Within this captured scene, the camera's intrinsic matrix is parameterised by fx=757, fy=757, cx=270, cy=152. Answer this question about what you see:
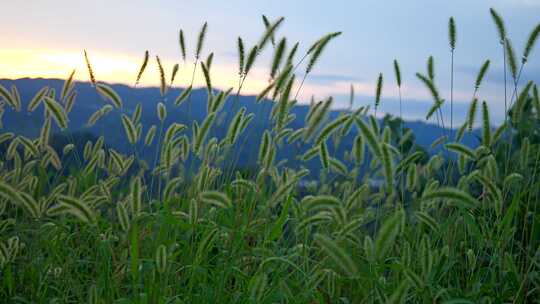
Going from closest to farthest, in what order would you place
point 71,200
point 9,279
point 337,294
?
point 71,200
point 337,294
point 9,279

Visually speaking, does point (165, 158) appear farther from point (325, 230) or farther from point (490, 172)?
point (490, 172)

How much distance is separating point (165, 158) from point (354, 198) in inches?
34.7

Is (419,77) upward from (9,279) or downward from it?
upward

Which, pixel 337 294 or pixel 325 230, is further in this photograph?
pixel 325 230

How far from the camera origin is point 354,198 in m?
3.46

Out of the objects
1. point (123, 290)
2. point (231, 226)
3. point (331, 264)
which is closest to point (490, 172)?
point (331, 264)

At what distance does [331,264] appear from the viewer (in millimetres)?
3432

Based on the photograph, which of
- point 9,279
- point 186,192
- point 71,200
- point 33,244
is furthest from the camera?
point 186,192

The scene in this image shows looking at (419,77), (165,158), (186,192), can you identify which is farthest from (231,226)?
(419,77)

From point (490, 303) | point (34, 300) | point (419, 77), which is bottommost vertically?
point (34, 300)

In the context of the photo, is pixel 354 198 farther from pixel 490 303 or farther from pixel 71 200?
pixel 71 200

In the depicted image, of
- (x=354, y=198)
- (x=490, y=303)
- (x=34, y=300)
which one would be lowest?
(x=34, y=300)

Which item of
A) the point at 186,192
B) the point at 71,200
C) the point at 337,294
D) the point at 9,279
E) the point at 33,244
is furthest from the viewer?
the point at 186,192

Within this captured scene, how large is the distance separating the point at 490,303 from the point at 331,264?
0.72 m
